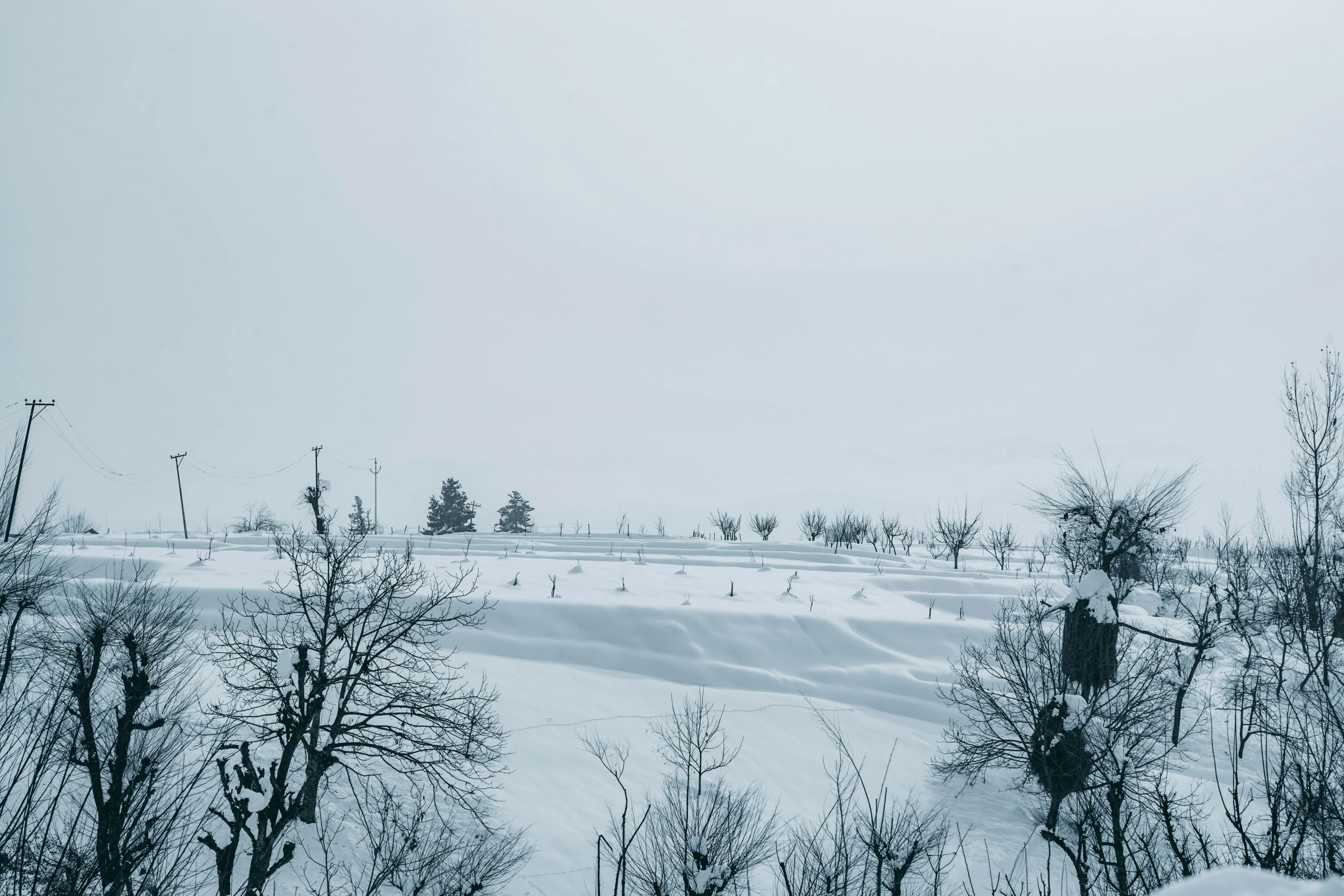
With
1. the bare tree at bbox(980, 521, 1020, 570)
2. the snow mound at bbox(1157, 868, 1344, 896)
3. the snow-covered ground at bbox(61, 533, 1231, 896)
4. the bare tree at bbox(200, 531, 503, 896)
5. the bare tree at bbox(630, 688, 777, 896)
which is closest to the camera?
the snow mound at bbox(1157, 868, 1344, 896)

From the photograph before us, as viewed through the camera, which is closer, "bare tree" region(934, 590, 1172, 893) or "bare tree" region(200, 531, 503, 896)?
"bare tree" region(200, 531, 503, 896)

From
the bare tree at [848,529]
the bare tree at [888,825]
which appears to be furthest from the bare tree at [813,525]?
the bare tree at [888,825]

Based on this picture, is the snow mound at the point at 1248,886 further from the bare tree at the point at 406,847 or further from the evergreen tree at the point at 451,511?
the evergreen tree at the point at 451,511

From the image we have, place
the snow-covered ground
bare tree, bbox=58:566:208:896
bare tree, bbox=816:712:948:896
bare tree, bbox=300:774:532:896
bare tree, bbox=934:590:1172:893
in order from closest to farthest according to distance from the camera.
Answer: bare tree, bbox=58:566:208:896 < bare tree, bbox=816:712:948:896 < bare tree, bbox=300:774:532:896 < bare tree, bbox=934:590:1172:893 < the snow-covered ground

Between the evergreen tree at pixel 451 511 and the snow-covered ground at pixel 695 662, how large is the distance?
97.4 ft

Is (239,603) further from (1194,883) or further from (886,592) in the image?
(1194,883)

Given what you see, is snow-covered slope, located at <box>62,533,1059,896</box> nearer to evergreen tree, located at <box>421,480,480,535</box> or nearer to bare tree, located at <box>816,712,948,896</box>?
bare tree, located at <box>816,712,948,896</box>

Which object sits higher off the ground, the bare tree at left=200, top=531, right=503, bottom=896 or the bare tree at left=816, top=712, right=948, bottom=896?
the bare tree at left=200, top=531, right=503, bottom=896

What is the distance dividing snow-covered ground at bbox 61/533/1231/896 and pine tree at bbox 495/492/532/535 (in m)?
32.7

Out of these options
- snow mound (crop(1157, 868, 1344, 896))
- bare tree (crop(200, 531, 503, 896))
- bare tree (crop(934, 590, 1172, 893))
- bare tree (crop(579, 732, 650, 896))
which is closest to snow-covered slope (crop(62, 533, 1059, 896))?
bare tree (crop(579, 732, 650, 896))

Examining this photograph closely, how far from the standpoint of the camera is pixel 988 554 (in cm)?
6022

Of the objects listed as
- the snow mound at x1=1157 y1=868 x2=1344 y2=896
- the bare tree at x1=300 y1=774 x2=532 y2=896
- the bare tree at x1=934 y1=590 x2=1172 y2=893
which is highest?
the snow mound at x1=1157 y1=868 x2=1344 y2=896

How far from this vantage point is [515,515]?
7588 centimetres

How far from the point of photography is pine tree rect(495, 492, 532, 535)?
75.2 m
